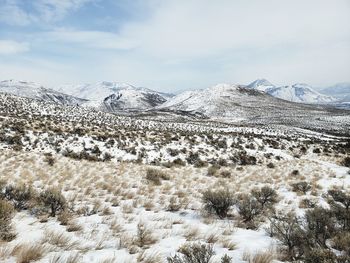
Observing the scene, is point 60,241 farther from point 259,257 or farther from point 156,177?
point 156,177

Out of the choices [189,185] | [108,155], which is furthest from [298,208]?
[108,155]

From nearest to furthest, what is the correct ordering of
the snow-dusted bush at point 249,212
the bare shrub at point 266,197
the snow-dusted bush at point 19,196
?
the snow-dusted bush at point 249,212 → the snow-dusted bush at point 19,196 → the bare shrub at point 266,197

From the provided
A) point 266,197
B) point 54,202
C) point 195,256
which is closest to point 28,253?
point 195,256

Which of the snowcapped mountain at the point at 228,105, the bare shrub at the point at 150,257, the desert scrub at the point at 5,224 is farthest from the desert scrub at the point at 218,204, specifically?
the snowcapped mountain at the point at 228,105

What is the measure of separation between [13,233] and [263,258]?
477cm

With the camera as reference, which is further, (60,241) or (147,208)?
(147,208)

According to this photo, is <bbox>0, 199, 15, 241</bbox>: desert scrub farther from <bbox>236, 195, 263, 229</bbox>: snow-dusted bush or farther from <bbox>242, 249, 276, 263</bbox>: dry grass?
<bbox>236, 195, 263, 229</bbox>: snow-dusted bush

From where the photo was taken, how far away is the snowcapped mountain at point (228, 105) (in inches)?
5403

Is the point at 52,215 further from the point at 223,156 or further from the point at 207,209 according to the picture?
the point at 223,156

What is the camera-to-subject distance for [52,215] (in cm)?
860

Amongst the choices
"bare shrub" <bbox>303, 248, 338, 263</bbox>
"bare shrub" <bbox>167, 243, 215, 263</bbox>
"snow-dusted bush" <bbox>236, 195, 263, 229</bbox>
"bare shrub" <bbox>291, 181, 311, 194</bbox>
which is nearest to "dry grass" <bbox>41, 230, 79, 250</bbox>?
"bare shrub" <bbox>167, 243, 215, 263</bbox>

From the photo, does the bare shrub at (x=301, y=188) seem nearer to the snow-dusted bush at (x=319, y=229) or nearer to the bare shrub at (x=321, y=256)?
the snow-dusted bush at (x=319, y=229)

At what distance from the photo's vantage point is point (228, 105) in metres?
155

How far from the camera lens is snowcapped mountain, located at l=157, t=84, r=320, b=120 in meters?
137
